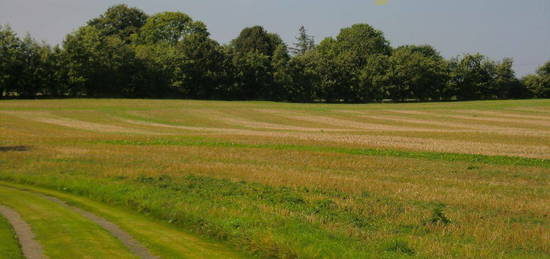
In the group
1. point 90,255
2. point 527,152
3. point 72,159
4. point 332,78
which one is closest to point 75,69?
point 332,78

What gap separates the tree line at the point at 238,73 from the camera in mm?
94812

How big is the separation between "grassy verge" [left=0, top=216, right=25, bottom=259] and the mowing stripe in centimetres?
10

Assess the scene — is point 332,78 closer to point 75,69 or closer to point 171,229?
point 75,69

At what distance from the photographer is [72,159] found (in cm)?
2331

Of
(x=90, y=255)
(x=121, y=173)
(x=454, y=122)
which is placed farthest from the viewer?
(x=454, y=122)

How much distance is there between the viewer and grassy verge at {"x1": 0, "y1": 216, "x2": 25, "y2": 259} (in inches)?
354

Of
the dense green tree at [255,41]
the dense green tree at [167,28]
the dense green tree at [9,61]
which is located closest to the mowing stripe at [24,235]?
Result: the dense green tree at [9,61]

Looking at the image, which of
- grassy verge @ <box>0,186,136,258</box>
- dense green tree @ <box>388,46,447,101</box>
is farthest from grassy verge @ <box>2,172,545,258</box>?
dense green tree @ <box>388,46,447,101</box>

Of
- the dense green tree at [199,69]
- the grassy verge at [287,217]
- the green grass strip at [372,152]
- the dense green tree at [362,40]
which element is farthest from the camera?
the dense green tree at [362,40]

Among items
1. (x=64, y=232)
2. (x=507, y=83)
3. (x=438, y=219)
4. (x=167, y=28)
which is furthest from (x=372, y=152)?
(x=167, y=28)

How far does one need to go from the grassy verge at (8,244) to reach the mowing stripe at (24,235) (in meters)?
0.10

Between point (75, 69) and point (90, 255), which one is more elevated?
point (75, 69)

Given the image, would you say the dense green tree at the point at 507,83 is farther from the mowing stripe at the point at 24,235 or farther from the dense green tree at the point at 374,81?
the mowing stripe at the point at 24,235

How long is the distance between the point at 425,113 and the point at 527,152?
49900 millimetres
